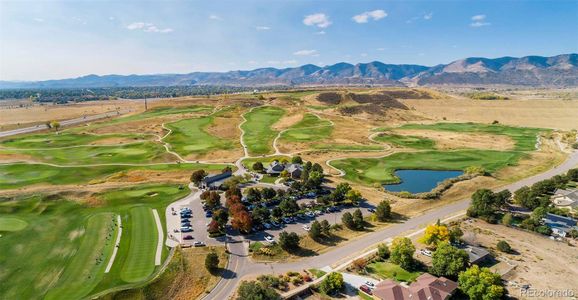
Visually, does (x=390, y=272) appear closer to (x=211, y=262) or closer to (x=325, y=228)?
(x=325, y=228)

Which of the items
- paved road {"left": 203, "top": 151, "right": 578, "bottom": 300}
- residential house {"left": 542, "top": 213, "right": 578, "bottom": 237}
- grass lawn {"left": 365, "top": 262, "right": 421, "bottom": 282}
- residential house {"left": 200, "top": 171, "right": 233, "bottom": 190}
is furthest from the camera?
residential house {"left": 200, "top": 171, "right": 233, "bottom": 190}

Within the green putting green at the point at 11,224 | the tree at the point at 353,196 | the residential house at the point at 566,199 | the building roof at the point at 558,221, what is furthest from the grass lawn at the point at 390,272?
the green putting green at the point at 11,224

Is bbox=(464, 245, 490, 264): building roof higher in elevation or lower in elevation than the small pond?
lower

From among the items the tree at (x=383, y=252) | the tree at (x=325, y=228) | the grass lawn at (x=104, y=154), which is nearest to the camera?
the tree at (x=383, y=252)

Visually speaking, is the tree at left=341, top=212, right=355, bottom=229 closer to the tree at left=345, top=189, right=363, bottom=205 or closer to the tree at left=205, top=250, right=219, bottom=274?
the tree at left=345, top=189, right=363, bottom=205

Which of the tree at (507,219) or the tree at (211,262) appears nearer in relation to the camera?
the tree at (211,262)

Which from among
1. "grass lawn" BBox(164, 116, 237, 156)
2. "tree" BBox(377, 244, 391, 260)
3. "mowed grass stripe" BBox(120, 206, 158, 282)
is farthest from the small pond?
"grass lawn" BBox(164, 116, 237, 156)

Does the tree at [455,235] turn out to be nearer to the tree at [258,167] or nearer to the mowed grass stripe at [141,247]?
the mowed grass stripe at [141,247]
